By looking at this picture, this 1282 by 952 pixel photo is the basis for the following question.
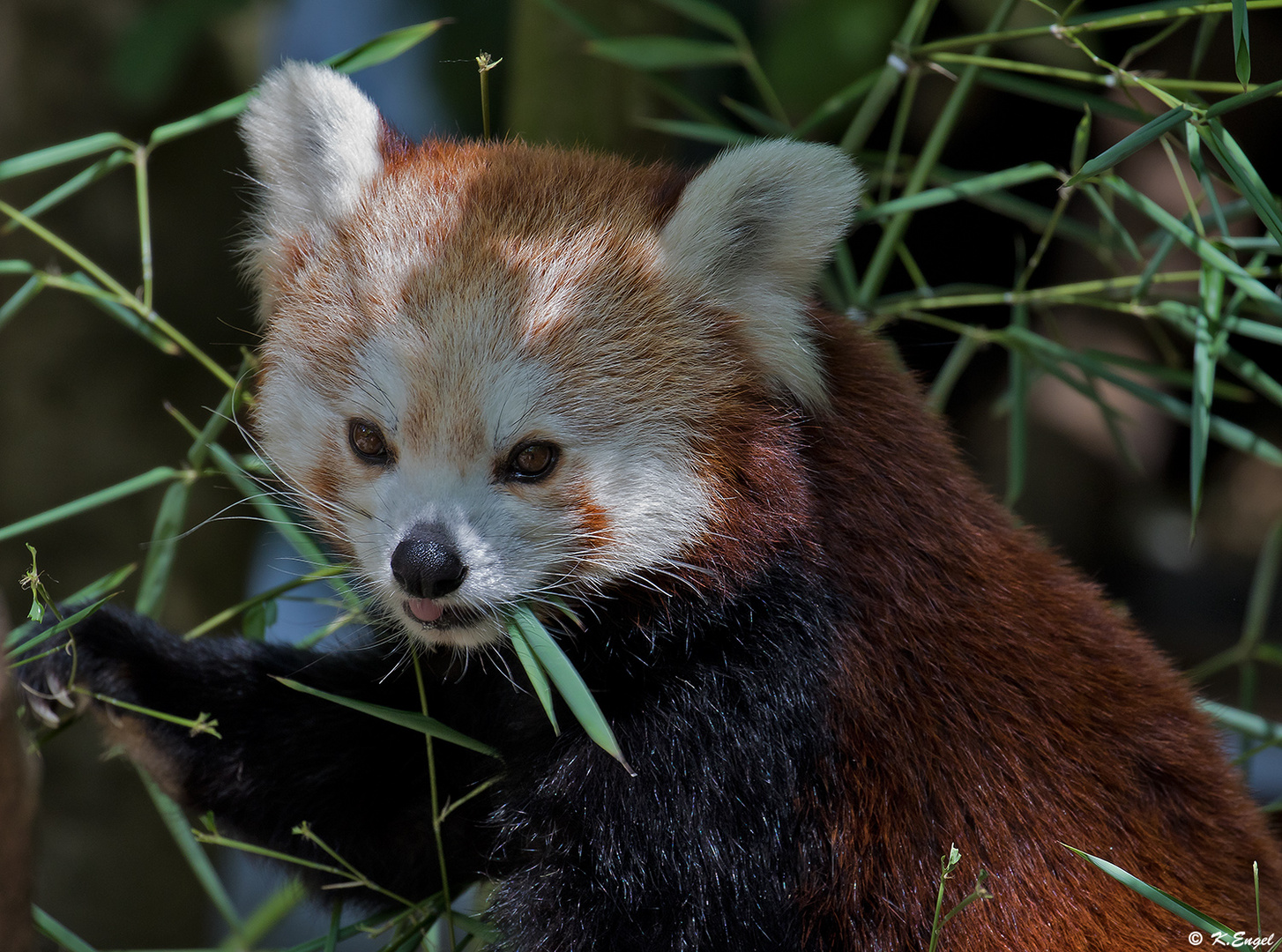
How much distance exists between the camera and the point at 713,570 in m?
1.87

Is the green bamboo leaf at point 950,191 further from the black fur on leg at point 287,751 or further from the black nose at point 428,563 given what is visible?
the black fur on leg at point 287,751

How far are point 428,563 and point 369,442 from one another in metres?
0.28

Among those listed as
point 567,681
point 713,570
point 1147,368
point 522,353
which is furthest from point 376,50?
point 1147,368

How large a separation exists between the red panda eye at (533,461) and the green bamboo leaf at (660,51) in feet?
3.46

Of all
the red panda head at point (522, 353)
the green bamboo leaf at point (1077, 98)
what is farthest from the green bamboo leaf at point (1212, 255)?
the red panda head at point (522, 353)

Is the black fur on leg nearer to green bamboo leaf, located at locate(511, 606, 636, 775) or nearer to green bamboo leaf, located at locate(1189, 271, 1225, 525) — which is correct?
green bamboo leaf, located at locate(511, 606, 636, 775)

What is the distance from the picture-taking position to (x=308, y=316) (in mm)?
2023

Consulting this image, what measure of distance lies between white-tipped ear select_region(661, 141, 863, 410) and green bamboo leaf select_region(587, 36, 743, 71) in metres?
0.69

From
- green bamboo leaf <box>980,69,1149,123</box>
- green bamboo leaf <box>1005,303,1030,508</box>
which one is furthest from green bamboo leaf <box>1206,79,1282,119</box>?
A: green bamboo leaf <box>1005,303,1030,508</box>

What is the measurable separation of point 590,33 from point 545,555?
1.35 metres

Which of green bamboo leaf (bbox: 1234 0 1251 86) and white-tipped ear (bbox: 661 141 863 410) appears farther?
white-tipped ear (bbox: 661 141 863 410)

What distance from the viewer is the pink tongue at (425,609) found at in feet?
5.86

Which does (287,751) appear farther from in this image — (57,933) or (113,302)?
(113,302)

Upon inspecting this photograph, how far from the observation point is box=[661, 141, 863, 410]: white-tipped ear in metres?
1.89
